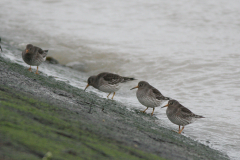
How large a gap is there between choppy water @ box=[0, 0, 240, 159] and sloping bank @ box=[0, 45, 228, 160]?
235 cm

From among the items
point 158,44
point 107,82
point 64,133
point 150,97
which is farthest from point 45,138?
point 158,44

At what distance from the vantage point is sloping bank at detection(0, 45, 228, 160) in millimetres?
3143

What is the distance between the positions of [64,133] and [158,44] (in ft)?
39.9

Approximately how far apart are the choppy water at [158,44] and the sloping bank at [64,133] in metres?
2.35

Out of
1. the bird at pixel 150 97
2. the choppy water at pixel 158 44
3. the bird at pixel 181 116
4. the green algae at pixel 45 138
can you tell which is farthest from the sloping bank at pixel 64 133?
the choppy water at pixel 158 44

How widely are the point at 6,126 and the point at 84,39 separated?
12946 mm

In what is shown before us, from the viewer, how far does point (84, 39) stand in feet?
52.6

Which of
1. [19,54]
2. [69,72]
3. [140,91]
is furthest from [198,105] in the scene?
[19,54]

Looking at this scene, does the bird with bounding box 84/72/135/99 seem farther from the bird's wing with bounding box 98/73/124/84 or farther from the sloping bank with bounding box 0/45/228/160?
the sloping bank with bounding box 0/45/228/160

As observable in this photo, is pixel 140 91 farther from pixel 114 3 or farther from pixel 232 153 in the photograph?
pixel 114 3

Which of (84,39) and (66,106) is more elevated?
(84,39)

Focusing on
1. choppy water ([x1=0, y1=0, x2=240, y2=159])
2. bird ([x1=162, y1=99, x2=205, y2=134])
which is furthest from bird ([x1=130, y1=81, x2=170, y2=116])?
bird ([x1=162, y1=99, x2=205, y2=134])

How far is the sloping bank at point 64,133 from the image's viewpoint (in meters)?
3.14

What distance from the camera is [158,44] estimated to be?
50.5 feet
